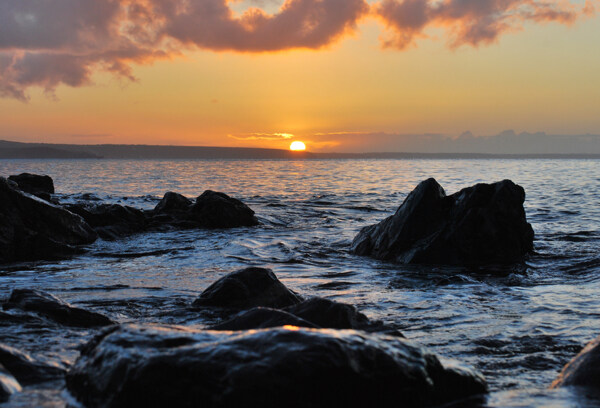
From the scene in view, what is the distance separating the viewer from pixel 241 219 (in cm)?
1723

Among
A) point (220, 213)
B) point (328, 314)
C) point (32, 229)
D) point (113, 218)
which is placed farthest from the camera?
point (220, 213)

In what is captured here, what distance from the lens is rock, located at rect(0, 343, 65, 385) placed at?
13.8 feet

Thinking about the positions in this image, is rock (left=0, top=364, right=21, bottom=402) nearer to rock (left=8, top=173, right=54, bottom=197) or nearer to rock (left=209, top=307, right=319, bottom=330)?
rock (left=209, top=307, right=319, bottom=330)

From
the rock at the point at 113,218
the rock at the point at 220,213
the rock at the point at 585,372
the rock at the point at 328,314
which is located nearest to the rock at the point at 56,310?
the rock at the point at 328,314

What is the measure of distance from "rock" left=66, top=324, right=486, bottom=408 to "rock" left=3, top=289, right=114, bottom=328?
225 cm

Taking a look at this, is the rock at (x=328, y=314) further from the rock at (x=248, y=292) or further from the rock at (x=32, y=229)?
the rock at (x=32, y=229)

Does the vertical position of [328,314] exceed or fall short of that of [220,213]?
it exceeds it

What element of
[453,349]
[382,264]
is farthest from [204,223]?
[453,349]

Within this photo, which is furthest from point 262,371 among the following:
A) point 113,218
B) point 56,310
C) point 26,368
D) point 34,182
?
point 34,182

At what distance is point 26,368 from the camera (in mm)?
4309

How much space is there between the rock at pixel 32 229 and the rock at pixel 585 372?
377 inches

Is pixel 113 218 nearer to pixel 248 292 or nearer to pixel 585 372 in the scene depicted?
pixel 248 292

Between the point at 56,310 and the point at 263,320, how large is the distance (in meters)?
2.50

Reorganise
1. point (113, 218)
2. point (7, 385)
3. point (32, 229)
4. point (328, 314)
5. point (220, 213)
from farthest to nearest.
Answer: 1. point (220, 213)
2. point (113, 218)
3. point (32, 229)
4. point (328, 314)
5. point (7, 385)
